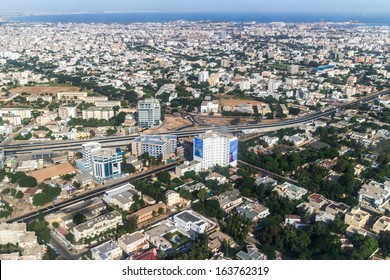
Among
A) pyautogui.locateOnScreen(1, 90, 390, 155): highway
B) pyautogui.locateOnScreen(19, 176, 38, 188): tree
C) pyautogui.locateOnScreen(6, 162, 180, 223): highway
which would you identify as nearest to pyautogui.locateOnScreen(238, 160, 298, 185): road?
pyautogui.locateOnScreen(6, 162, 180, 223): highway

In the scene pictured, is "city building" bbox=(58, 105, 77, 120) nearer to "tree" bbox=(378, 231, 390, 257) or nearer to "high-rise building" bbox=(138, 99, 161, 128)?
"high-rise building" bbox=(138, 99, 161, 128)

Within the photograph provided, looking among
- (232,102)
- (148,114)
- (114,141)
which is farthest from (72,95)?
(232,102)

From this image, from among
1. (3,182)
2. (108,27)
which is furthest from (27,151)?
(108,27)

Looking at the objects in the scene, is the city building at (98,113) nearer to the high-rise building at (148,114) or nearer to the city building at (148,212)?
the high-rise building at (148,114)

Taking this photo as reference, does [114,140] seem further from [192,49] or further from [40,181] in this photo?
[192,49]

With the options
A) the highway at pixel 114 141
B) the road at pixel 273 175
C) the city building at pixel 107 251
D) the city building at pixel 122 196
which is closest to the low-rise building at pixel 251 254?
the city building at pixel 107 251
